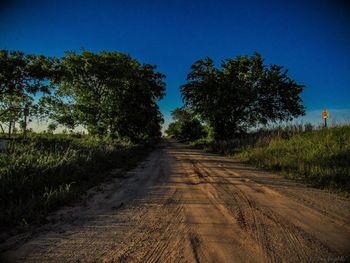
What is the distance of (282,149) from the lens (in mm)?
8883

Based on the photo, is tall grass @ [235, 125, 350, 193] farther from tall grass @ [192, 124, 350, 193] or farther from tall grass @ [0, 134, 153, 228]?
tall grass @ [0, 134, 153, 228]

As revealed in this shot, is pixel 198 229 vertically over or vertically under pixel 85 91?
under

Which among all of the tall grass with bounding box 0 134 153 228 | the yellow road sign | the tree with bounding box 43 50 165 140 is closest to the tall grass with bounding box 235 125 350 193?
the yellow road sign

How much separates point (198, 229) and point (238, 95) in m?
16.6

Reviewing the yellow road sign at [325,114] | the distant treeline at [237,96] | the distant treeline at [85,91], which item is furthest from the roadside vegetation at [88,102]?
the yellow road sign at [325,114]

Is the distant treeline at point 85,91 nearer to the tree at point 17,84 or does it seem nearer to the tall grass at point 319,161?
the tree at point 17,84

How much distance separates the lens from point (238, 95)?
17.1 meters

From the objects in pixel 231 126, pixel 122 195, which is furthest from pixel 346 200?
pixel 231 126

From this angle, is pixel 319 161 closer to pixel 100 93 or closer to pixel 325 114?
pixel 325 114

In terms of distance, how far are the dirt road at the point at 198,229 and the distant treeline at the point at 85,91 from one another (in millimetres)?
12296

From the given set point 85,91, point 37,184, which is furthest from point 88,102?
point 37,184

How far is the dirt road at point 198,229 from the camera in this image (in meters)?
1.93

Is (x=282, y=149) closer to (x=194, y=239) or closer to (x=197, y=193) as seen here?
(x=197, y=193)

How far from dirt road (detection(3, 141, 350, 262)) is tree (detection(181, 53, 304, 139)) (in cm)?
1479
